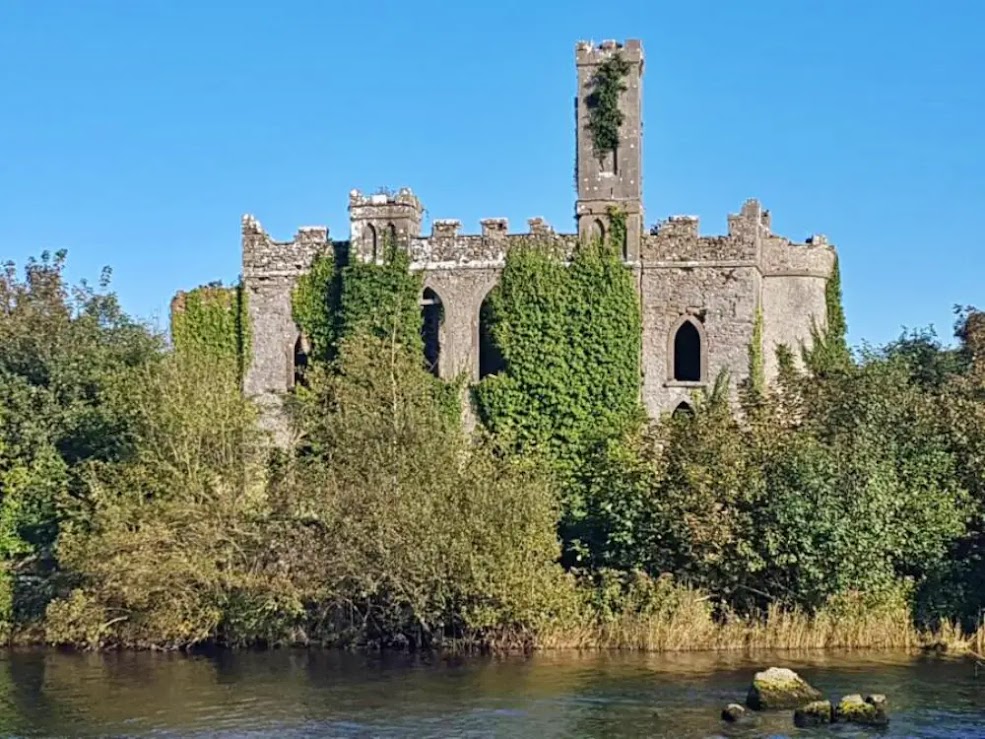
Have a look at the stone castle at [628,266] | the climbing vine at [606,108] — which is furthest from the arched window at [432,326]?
the climbing vine at [606,108]

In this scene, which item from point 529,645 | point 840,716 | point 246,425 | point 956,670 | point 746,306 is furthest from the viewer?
point 746,306

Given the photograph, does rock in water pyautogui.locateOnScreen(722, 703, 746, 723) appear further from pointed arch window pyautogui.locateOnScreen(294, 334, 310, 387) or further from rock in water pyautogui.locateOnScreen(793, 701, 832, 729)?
pointed arch window pyautogui.locateOnScreen(294, 334, 310, 387)

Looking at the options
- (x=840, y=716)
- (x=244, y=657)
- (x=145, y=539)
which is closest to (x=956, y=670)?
(x=840, y=716)

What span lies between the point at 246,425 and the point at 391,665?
7.65 meters

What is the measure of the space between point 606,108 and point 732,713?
1873cm

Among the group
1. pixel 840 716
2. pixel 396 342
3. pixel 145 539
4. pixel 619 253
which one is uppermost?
pixel 619 253

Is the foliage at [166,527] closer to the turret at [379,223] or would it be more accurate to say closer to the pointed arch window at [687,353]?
the turret at [379,223]

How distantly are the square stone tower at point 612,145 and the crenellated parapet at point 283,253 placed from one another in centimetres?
733

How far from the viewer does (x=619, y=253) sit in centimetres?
3741

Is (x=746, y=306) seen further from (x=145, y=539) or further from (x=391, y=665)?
(x=145, y=539)

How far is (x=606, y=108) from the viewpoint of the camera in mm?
37688

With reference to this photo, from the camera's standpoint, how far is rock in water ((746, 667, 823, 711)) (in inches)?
972

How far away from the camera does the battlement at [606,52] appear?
125 feet

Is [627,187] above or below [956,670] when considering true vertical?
above
